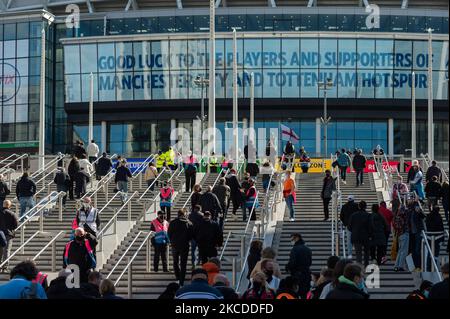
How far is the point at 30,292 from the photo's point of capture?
1194cm

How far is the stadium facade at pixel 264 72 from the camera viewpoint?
7369 centimetres

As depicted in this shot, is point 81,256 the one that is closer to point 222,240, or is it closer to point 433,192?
point 222,240

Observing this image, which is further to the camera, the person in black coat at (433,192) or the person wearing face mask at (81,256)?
the person in black coat at (433,192)

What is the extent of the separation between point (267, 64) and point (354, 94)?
5885mm

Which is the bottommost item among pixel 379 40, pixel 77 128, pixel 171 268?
pixel 171 268

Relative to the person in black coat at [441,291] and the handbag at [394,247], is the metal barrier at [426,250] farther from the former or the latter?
the person in black coat at [441,291]

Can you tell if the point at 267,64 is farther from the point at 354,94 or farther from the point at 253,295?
the point at 253,295

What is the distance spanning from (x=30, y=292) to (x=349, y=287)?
329cm

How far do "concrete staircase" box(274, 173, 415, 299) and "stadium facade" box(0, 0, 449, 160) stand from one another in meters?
38.1

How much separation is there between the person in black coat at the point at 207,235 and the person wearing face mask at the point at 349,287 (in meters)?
8.96

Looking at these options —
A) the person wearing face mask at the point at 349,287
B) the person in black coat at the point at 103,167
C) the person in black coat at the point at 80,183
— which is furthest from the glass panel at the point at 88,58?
the person wearing face mask at the point at 349,287
